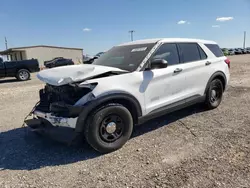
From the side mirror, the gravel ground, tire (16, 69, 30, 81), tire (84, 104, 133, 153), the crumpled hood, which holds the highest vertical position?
the side mirror

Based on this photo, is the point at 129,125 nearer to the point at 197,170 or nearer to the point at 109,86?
the point at 109,86

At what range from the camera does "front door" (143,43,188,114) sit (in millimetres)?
4234

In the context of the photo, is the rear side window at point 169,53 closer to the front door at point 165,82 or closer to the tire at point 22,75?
the front door at point 165,82

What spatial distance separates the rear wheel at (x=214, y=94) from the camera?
5.62m

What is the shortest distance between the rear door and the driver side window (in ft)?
0.56

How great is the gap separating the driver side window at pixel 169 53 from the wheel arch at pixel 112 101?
3.51ft

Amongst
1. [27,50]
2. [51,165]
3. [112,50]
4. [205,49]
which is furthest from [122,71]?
[27,50]

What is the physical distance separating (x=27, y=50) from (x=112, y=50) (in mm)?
45383

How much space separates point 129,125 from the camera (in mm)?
3967

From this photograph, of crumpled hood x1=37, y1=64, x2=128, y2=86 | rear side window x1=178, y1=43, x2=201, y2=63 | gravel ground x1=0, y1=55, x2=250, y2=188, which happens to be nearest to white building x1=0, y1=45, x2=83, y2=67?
rear side window x1=178, y1=43, x2=201, y2=63

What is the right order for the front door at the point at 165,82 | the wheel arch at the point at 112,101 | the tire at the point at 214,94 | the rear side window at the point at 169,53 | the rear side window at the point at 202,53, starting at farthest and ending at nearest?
the tire at the point at 214,94
the rear side window at the point at 202,53
the rear side window at the point at 169,53
the front door at the point at 165,82
the wheel arch at the point at 112,101

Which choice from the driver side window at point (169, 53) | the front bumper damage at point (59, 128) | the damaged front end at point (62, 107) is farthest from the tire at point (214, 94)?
the front bumper damage at point (59, 128)

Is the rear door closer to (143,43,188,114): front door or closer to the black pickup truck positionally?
(143,43,188,114): front door

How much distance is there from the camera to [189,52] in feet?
17.1
